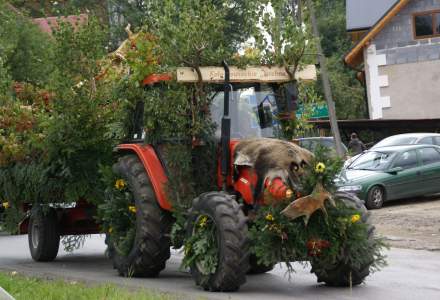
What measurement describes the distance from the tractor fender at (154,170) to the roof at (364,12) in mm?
34448

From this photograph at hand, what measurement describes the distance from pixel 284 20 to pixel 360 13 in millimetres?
35836

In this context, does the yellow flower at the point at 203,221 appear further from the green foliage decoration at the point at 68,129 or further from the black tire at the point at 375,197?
the black tire at the point at 375,197

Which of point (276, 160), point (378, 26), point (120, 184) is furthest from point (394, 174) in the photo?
point (378, 26)

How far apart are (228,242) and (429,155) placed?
598 inches

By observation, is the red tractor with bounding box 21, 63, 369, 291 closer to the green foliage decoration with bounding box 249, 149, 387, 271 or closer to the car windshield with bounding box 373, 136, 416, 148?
the green foliage decoration with bounding box 249, 149, 387, 271

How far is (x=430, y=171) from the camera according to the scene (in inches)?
937

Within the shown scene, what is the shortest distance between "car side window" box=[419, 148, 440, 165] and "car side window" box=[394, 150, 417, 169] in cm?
23

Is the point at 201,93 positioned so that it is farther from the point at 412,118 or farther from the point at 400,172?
the point at 412,118

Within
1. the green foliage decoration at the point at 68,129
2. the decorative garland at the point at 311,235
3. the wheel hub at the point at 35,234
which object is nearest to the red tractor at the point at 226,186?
the decorative garland at the point at 311,235

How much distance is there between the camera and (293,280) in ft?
38.5

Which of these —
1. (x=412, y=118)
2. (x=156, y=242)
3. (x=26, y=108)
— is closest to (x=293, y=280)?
(x=156, y=242)

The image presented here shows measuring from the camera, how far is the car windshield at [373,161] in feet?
78.1

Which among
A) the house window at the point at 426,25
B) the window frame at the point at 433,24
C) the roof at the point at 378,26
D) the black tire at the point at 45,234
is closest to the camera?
the black tire at the point at 45,234

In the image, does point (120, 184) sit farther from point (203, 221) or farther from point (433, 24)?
point (433, 24)
